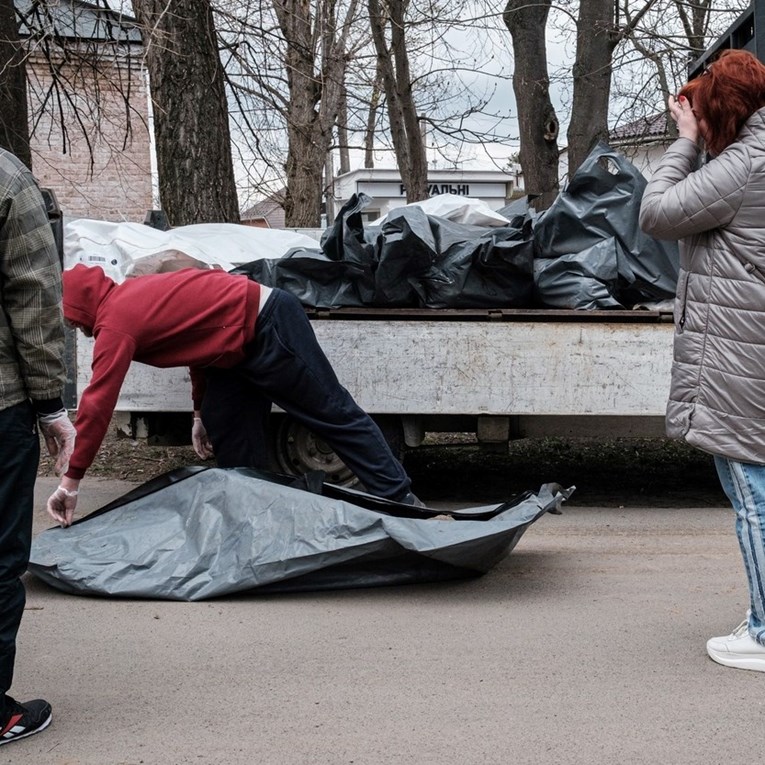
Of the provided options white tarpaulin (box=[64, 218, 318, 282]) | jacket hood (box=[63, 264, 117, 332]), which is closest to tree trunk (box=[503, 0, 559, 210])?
white tarpaulin (box=[64, 218, 318, 282])

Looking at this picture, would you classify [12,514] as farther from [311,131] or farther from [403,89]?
[403,89]

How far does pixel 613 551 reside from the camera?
Answer: 535 cm

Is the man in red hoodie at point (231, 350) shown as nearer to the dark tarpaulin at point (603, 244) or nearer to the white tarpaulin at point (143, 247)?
the white tarpaulin at point (143, 247)

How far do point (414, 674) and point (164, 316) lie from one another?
203cm

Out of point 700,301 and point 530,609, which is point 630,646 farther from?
point 700,301

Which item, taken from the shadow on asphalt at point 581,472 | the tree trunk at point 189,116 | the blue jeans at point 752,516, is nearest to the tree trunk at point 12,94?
the tree trunk at point 189,116

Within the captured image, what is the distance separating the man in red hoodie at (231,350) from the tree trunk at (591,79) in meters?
7.51

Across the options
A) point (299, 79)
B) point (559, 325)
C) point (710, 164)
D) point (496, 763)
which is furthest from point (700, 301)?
point (299, 79)

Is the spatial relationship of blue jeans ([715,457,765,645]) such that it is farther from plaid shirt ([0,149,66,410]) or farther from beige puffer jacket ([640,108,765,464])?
plaid shirt ([0,149,66,410])

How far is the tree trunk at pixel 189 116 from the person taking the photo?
8641mm

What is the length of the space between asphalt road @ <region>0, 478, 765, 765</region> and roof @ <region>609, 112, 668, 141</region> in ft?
40.6

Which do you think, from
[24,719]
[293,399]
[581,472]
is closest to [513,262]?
[293,399]

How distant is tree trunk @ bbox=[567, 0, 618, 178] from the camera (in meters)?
11.8

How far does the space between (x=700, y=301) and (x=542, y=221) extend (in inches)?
113
